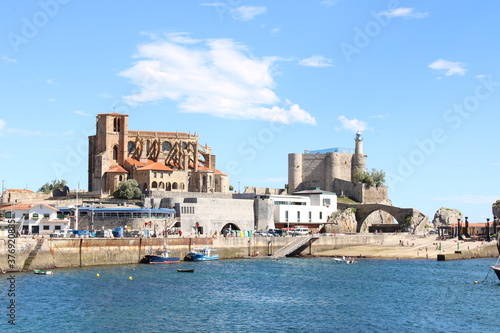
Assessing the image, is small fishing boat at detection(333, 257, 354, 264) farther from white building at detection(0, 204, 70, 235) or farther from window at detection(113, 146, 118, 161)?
window at detection(113, 146, 118, 161)

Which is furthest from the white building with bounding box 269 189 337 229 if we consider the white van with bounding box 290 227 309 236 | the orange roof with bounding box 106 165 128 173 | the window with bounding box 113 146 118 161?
the window with bounding box 113 146 118 161

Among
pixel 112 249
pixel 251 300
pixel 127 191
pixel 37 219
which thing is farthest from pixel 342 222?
A: pixel 251 300

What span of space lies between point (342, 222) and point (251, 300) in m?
73.7

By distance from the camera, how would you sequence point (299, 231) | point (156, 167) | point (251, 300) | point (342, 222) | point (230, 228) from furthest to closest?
point (342, 222), point (156, 167), point (299, 231), point (230, 228), point (251, 300)

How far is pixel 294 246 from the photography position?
96.2 meters

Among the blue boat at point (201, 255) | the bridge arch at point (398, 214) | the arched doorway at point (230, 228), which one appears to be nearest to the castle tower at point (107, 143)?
the arched doorway at point (230, 228)

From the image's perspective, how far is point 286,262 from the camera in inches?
3403

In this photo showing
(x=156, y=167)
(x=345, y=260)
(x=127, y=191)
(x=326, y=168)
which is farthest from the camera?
(x=326, y=168)

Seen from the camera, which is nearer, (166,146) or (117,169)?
(117,169)

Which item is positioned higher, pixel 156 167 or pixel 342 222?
pixel 156 167

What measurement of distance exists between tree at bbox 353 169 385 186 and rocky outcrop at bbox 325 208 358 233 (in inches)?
494

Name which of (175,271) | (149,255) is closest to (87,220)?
(149,255)

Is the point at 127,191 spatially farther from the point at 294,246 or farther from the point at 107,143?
the point at 294,246

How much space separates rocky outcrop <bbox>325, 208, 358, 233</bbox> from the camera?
413ft
